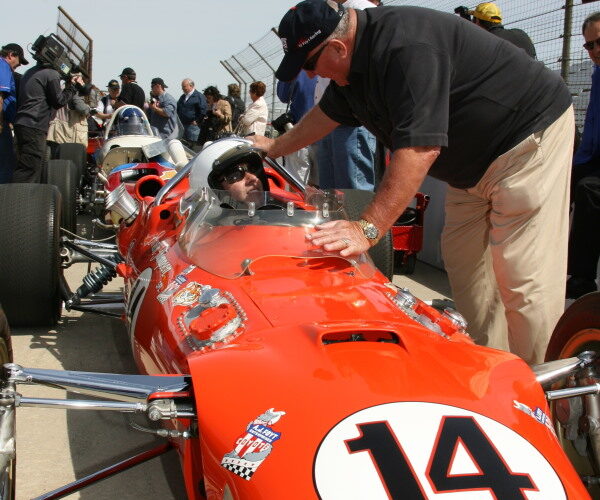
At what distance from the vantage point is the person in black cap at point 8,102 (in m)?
7.56

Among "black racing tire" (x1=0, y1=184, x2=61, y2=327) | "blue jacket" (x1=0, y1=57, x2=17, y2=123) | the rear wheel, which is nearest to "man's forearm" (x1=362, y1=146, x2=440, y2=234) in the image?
the rear wheel

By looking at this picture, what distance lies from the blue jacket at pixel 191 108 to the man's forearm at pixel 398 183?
1291 centimetres

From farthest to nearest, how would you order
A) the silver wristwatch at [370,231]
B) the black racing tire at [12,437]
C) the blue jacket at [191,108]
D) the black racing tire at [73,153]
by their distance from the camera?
the blue jacket at [191,108]
the black racing tire at [73,153]
the silver wristwatch at [370,231]
the black racing tire at [12,437]

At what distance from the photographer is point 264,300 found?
237 cm

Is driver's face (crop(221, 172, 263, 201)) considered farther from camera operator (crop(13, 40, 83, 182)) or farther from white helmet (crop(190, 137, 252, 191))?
camera operator (crop(13, 40, 83, 182))

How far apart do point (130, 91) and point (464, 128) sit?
10058 millimetres

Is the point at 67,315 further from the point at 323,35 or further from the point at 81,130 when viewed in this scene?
the point at 81,130

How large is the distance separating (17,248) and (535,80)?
291cm

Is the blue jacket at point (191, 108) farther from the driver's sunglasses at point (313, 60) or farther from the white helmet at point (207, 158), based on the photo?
the driver's sunglasses at point (313, 60)

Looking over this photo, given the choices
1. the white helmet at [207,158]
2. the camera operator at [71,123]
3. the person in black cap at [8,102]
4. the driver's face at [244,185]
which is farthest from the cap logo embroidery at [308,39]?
the camera operator at [71,123]

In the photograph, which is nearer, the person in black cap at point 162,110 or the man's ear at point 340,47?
the man's ear at point 340,47

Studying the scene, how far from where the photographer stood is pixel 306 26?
2.63 meters

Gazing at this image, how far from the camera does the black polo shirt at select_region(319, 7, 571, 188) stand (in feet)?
8.45

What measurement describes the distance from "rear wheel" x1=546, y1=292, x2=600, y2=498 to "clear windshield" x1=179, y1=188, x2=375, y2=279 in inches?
29.0
